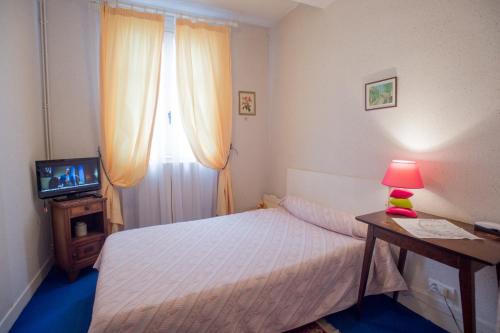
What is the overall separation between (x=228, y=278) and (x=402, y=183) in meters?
1.28

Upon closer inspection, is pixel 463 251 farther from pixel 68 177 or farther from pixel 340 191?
pixel 68 177

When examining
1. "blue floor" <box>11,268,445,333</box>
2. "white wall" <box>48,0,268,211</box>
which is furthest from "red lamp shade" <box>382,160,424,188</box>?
"white wall" <box>48,0,268,211</box>

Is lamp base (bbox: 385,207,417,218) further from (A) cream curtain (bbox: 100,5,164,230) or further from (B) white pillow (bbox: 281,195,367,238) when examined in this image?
(A) cream curtain (bbox: 100,5,164,230)

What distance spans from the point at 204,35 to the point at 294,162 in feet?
6.39

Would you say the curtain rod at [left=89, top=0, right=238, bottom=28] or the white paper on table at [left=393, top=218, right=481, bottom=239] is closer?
the white paper on table at [left=393, top=218, right=481, bottom=239]

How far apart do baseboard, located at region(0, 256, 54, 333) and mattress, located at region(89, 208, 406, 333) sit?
564mm

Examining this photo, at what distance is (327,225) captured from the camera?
211cm

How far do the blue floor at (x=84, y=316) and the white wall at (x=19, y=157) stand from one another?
4.5 inches

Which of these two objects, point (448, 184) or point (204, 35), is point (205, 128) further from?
point (448, 184)

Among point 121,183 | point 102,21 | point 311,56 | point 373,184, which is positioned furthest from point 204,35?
point 373,184

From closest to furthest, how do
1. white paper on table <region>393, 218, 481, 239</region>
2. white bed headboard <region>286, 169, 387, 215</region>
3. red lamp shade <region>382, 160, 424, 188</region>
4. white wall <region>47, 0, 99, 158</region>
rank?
white paper on table <region>393, 218, 481, 239</region> < red lamp shade <region>382, 160, 424, 188</region> < white bed headboard <region>286, 169, 387, 215</region> < white wall <region>47, 0, 99, 158</region>

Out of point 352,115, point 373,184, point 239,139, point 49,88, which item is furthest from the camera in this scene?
point 239,139

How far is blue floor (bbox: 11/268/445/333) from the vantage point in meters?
1.66

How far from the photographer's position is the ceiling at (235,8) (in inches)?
111
